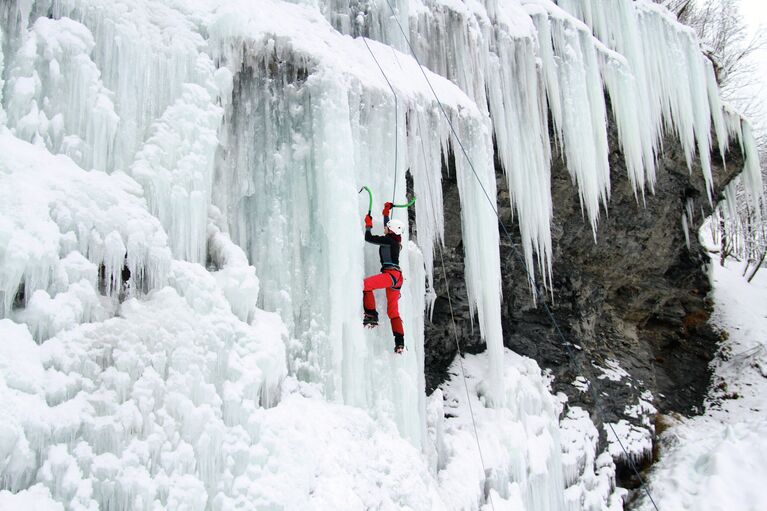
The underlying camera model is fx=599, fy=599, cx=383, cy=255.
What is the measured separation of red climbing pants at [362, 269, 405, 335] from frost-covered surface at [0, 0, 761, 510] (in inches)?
3.9

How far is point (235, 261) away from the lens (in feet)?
11.8

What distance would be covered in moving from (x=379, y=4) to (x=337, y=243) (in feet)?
9.14

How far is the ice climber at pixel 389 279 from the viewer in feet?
13.8

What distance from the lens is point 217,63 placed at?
3.90 m

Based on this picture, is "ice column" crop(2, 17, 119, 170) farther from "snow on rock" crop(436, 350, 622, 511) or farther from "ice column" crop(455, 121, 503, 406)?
"snow on rock" crop(436, 350, 622, 511)

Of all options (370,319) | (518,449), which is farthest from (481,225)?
(518,449)

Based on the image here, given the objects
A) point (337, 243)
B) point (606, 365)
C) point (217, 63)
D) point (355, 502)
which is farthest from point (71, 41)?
point (606, 365)

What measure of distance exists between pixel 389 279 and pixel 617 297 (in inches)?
253

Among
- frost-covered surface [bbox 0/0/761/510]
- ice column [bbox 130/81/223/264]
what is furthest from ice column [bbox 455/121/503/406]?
ice column [bbox 130/81/223/264]

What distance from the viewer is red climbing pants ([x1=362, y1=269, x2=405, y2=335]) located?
4.20 meters

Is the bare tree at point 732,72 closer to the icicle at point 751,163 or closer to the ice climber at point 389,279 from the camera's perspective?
the icicle at point 751,163

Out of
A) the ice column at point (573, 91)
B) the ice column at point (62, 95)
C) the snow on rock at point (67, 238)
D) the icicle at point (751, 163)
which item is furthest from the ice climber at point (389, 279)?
the icicle at point (751, 163)

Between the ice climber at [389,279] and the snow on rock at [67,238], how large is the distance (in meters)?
1.46

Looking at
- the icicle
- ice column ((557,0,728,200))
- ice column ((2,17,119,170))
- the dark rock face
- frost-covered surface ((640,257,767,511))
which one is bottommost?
frost-covered surface ((640,257,767,511))
